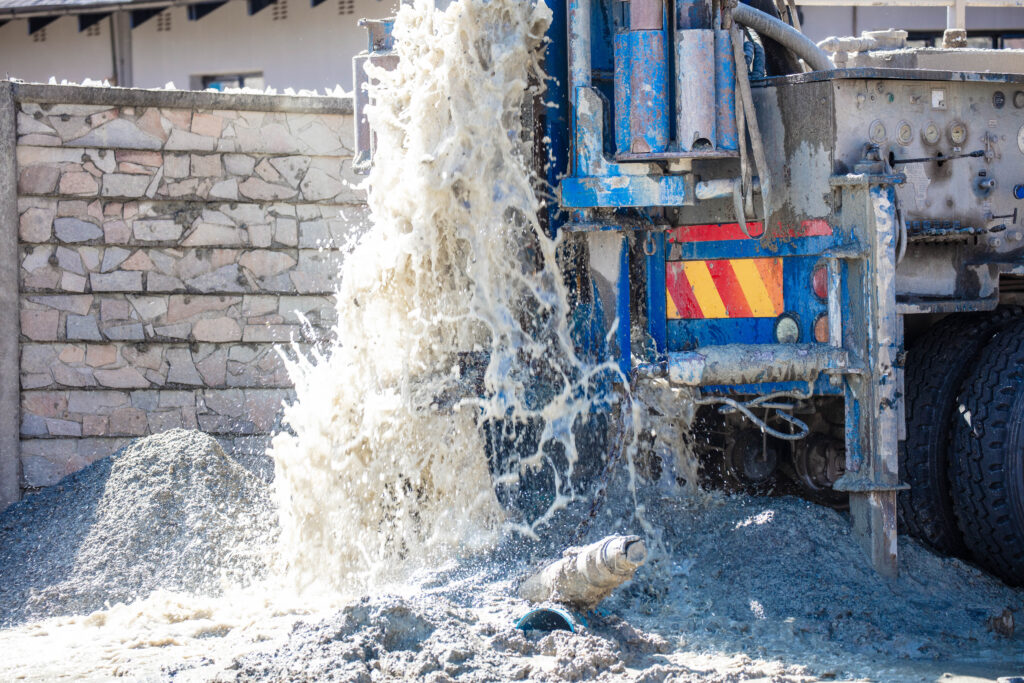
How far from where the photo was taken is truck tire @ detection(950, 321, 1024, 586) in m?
4.51

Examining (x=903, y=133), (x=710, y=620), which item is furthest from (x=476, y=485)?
(x=903, y=133)

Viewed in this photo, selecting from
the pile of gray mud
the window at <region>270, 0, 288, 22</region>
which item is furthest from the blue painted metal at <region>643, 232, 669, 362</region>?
the window at <region>270, 0, 288, 22</region>

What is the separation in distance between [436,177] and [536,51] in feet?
1.90

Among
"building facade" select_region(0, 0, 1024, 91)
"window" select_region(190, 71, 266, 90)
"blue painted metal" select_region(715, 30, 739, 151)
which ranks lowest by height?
"blue painted metal" select_region(715, 30, 739, 151)

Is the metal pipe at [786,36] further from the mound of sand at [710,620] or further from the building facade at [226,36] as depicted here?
the building facade at [226,36]

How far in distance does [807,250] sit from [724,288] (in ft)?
1.08

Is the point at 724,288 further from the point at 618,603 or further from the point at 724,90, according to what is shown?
the point at 618,603

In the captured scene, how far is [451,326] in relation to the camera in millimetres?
4758

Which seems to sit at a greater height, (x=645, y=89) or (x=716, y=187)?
(x=645, y=89)

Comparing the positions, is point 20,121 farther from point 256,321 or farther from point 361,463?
point 361,463

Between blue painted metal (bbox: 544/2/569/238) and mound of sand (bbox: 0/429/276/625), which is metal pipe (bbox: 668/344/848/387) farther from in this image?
mound of sand (bbox: 0/429/276/625)

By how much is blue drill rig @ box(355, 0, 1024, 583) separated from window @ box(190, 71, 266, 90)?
9.32 metres

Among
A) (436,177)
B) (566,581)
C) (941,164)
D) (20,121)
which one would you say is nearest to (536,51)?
(436,177)

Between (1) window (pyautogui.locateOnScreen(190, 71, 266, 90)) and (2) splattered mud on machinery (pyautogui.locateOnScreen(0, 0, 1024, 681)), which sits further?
(1) window (pyautogui.locateOnScreen(190, 71, 266, 90))
